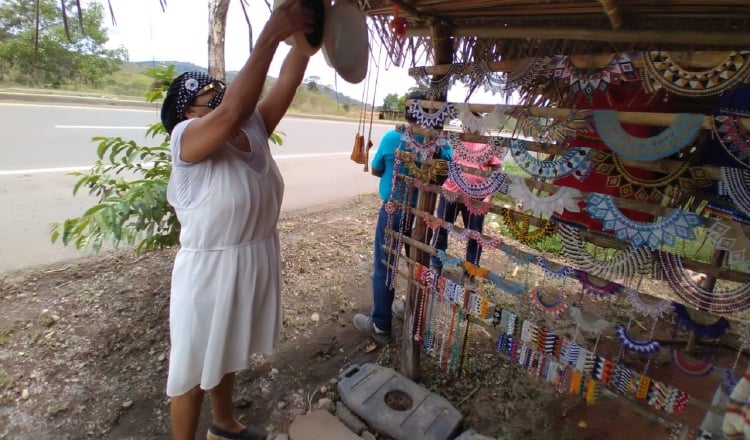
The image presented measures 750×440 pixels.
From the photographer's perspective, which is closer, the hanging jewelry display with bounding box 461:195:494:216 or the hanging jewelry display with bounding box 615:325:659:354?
the hanging jewelry display with bounding box 615:325:659:354

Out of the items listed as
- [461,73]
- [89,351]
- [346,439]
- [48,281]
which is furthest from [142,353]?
[461,73]

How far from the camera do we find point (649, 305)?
1.46m

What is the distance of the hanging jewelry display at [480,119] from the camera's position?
1.76 metres

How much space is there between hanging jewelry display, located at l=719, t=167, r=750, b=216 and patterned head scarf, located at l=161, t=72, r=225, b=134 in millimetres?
1777

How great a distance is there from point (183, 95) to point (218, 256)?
0.63 m

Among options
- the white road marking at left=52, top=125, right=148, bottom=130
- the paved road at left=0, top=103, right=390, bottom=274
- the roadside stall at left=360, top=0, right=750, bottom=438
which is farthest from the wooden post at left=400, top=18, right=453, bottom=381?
the white road marking at left=52, top=125, right=148, bottom=130

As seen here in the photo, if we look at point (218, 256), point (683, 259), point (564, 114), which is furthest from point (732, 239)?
point (218, 256)

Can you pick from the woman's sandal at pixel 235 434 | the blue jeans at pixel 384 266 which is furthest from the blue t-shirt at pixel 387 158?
the woman's sandal at pixel 235 434

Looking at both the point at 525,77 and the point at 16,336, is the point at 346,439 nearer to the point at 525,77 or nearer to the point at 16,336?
the point at 525,77

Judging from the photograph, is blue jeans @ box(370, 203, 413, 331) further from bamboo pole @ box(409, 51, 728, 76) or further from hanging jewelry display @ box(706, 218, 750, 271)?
hanging jewelry display @ box(706, 218, 750, 271)

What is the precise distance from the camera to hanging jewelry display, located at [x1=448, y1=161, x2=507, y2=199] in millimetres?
1785

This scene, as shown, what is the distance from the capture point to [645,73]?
135cm

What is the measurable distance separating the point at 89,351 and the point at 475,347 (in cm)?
258

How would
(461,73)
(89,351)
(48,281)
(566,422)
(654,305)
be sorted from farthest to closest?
(48,281) < (89,351) < (566,422) < (461,73) < (654,305)
